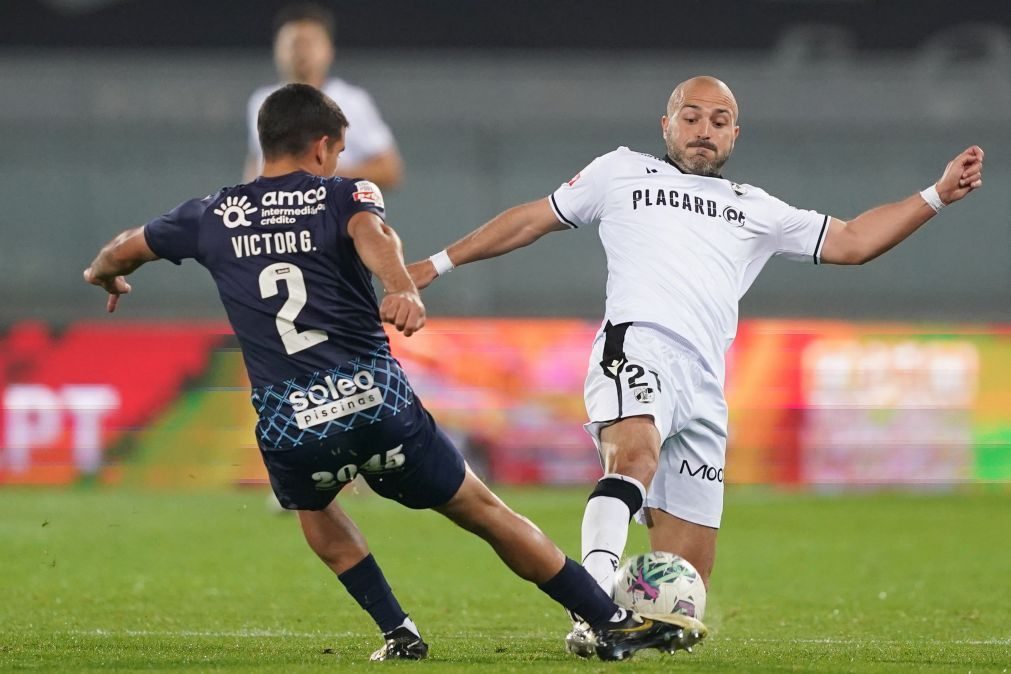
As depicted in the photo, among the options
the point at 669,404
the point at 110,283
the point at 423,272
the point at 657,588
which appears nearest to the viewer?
the point at 657,588

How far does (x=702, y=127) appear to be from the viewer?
6.09m

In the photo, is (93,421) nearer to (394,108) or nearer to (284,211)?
(394,108)

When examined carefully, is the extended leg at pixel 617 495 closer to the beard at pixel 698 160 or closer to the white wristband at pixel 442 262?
the white wristband at pixel 442 262

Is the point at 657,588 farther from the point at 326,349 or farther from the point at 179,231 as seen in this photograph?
the point at 179,231

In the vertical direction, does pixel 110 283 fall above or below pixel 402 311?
above

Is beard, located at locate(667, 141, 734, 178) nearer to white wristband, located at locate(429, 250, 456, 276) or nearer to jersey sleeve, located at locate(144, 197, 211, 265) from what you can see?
white wristband, located at locate(429, 250, 456, 276)

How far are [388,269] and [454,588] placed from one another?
3.70 m

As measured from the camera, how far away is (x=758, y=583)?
27.7 feet

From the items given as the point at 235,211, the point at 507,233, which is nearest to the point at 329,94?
the point at 507,233

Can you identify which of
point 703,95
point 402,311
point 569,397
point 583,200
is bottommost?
point 569,397

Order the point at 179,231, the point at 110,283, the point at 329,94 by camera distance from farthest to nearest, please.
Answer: the point at 329,94 → the point at 110,283 → the point at 179,231

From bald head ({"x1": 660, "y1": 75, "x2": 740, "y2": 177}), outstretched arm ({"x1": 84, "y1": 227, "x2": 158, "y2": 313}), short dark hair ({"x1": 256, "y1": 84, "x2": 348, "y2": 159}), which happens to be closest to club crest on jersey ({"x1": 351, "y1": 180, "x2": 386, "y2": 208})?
short dark hair ({"x1": 256, "y1": 84, "x2": 348, "y2": 159})

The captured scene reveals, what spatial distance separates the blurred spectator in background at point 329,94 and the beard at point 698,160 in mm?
3083

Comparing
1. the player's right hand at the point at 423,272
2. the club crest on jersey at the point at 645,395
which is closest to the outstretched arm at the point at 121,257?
the player's right hand at the point at 423,272
